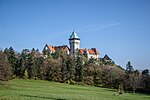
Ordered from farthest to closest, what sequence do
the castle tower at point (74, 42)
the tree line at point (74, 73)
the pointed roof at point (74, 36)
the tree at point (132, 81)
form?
the pointed roof at point (74, 36) < the castle tower at point (74, 42) < the tree line at point (74, 73) < the tree at point (132, 81)

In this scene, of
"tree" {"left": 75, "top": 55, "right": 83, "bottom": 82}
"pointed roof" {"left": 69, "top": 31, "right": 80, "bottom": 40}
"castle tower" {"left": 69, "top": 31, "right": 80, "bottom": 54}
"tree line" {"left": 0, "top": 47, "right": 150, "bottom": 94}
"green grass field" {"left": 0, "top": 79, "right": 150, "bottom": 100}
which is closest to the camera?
"green grass field" {"left": 0, "top": 79, "right": 150, "bottom": 100}

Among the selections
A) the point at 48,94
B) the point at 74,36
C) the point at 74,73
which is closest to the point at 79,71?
the point at 74,73

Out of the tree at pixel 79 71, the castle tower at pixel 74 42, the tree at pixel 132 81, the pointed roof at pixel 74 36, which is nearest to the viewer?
the tree at pixel 132 81

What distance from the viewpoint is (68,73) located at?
297 ft

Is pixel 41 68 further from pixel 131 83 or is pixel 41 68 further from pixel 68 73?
pixel 131 83

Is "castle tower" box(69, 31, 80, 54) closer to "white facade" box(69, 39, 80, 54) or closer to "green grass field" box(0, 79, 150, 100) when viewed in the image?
"white facade" box(69, 39, 80, 54)

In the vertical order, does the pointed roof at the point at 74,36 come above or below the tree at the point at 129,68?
above

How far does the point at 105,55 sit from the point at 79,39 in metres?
19.8

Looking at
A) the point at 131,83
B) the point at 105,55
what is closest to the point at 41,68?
the point at 131,83

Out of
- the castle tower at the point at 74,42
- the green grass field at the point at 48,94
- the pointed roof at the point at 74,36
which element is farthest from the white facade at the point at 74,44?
the green grass field at the point at 48,94

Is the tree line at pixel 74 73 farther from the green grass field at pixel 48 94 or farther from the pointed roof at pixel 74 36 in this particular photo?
the pointed roof at pixel 74 36

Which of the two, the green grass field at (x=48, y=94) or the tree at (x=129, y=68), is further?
the tree at (x=129, y=68)

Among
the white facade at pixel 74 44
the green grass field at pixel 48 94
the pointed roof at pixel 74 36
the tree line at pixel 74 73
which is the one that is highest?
the pointed roof at pixel 74 36

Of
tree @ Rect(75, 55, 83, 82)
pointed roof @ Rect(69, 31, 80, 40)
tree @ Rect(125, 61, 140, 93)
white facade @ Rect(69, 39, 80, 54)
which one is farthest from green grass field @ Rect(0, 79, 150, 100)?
pointed roof @ Rect(69, 31, 80, 40)
